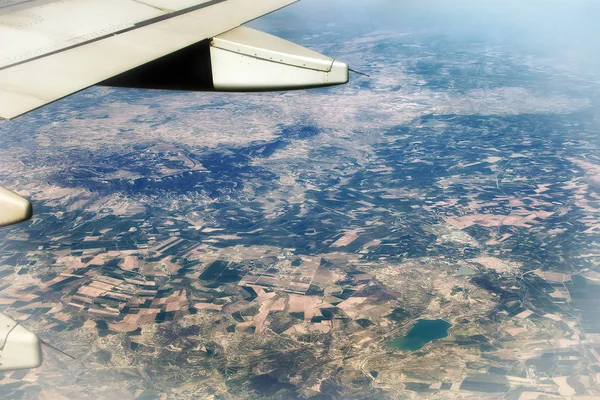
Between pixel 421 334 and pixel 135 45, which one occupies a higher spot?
pixel 135 45

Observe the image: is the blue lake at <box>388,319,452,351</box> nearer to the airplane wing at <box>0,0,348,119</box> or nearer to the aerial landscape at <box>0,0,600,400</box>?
the aerial landscape at <box>0,0,600,400</box>

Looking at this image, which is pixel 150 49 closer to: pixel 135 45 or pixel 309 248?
pixel 135 45

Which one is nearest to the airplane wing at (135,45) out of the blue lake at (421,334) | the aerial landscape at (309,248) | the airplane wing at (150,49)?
the airplane wing at (150,49)

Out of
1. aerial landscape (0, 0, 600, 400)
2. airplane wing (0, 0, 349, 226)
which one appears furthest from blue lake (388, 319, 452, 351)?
airplane wing (0, 0, 349, 226)

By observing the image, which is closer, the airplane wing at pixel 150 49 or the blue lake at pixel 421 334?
the airplane wing at pixel 150 49

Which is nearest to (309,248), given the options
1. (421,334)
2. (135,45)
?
(421,334)

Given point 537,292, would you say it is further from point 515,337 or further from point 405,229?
point 405,229

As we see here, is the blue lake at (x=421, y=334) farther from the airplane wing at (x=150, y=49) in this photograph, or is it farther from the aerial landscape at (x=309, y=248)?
the airplane wing at (x=150, y=49)
